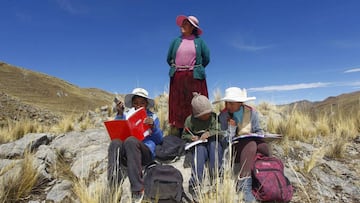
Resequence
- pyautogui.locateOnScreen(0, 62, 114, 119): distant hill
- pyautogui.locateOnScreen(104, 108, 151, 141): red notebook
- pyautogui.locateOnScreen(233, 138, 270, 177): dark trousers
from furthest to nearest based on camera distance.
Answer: pyautogui.locateOnScreen(0, 62, 114, 119): distant hill
pyautogui.locateOnScreen(104, 108, 151, 141): red notebook
pyautogui.locateOnScreen(233, 138, 270, 177): dark trousers

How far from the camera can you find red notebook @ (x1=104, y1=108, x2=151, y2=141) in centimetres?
379

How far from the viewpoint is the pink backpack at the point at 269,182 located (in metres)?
3.42

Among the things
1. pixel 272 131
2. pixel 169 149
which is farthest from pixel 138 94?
pixel 272 131

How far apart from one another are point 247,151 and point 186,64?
1.81 metres

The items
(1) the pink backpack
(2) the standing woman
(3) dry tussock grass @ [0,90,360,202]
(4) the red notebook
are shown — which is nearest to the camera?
(3) dry tussock grass @ [0,90,360,202]

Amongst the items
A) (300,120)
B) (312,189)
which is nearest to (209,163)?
(312,189)

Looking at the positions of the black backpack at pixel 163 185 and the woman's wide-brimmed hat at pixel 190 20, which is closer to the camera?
the black backpack at pixel 163 185

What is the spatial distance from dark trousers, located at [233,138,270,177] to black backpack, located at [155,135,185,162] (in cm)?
91

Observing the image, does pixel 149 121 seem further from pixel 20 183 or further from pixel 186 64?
pixel 20 183

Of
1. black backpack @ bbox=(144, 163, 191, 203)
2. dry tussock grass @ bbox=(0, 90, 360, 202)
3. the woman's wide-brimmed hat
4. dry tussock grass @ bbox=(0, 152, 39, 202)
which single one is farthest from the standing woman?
dry tussock grass @ bbox=(0, 152, 39, 202)

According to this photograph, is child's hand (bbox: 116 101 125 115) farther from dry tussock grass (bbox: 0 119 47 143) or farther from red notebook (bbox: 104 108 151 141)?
dry tussock grass (bbox: 0 119 47 143)

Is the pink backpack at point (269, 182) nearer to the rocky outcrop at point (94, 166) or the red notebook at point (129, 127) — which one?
the rocky outcrop at point (94, 166)

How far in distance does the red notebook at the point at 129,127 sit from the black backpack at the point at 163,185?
19.0 inches

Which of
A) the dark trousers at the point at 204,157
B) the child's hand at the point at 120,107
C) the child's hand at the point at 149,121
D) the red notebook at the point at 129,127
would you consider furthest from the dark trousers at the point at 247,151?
the child's hand at the point at 120,107
